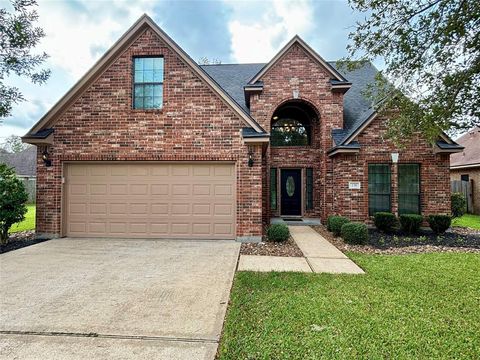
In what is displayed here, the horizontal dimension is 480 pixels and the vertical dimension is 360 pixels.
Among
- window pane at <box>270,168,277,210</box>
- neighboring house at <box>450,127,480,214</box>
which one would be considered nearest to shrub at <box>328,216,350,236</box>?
window pane at <box>270,168,277,210</box>

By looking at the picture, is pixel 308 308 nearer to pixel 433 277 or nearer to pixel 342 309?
pixel 342 309

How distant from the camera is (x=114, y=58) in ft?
25.2

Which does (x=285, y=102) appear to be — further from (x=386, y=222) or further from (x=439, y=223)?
(x=439, y=223)

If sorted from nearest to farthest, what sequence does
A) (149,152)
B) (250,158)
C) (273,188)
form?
(250,158) < (149,152) < (273,188)

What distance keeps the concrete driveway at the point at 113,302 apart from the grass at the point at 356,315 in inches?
16.4

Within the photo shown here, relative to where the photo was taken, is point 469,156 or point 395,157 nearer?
point 395,157

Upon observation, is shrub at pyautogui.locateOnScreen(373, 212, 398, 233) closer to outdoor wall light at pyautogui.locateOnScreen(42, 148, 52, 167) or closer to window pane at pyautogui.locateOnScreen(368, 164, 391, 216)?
window pane at pyautogui.locateOnScreen(368, 164, 391, 216)

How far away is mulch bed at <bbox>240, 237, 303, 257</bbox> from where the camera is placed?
6.39 meters

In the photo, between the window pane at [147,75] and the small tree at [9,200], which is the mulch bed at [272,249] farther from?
the small tree at [9,200]

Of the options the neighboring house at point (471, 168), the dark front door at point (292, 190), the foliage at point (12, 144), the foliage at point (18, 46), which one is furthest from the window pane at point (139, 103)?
the foliage at point (12, 144)

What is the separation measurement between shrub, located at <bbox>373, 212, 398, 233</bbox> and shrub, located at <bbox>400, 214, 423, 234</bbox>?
0.80 ft

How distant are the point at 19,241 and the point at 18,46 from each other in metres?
5.68

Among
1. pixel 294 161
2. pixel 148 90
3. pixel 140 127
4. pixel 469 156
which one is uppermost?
pixel 148 90

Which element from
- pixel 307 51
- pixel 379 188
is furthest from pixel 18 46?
pixel 379 188
